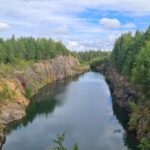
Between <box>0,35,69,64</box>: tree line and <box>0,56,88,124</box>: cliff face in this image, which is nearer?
<box>0,56,88,124</box>: cliff face

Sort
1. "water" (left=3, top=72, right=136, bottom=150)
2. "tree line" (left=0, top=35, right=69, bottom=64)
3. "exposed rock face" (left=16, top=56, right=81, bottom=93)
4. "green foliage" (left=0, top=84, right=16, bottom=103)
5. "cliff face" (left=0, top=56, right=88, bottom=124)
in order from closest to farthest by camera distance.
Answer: "water" (left=3, top=72, right=136, bottom=150) → "cliff face" (left=0, top=56, right=88, bottom=124) → "green foliage" (left=0, top=84, right=16, bottom=103) → "exposed rock face" (left=16, top=56, right=81, bottom=93) → "tree line" (left=0, top=35, right=69, bottom=64)

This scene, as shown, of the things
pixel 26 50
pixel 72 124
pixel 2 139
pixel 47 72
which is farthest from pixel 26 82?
pixel 26 50

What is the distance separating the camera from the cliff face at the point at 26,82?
80375 millimetres

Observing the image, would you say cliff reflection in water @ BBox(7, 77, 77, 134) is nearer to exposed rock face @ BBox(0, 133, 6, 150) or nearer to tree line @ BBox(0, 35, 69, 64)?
exposed rock face @ BBox(0, 133, 6, 150)

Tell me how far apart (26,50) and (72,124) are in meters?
89.5

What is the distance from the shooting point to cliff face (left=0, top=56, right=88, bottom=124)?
8038 cm

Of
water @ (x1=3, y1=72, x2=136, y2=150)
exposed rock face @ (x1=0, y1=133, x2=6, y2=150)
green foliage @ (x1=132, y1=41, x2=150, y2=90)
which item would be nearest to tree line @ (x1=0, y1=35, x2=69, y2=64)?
water @ (x1=3, y1=72, x2=136, y2=150)

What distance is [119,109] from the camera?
8919cm

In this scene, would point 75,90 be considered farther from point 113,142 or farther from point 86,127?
point 113,142

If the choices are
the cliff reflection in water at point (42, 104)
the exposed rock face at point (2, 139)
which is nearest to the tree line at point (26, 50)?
the cliff reflection in water at point (42, 104)

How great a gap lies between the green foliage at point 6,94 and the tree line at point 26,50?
1428 inches

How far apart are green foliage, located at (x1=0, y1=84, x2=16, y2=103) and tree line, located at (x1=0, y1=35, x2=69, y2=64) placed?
36277 mm

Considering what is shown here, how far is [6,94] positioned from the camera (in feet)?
278

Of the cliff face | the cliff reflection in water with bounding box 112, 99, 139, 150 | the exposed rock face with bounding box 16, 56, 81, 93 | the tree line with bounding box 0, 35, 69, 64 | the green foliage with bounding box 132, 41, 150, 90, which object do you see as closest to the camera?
the cliff reflection in water with bounding box 112, 99, 139, 150
